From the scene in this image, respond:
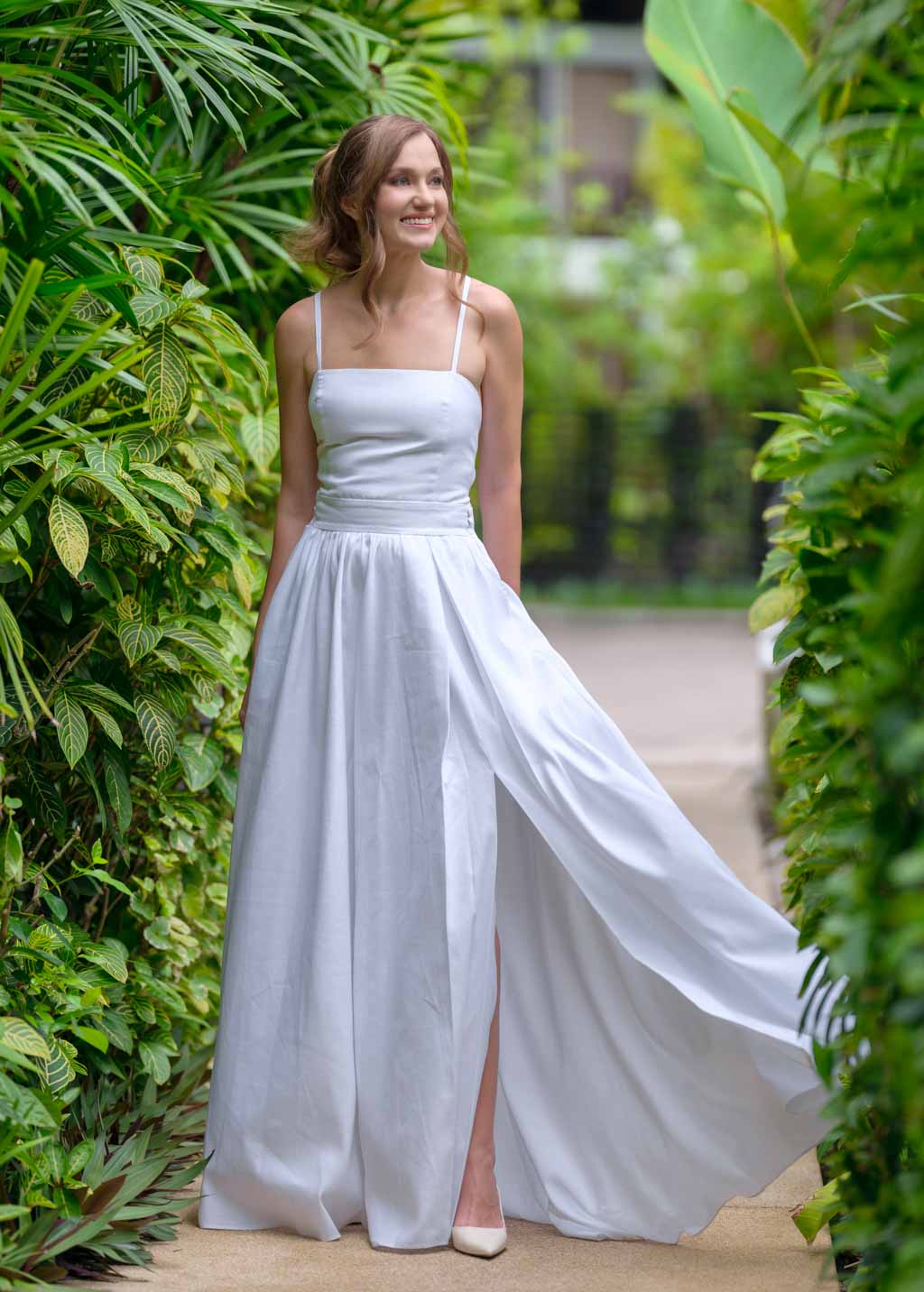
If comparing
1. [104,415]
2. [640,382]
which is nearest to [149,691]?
[104,415]

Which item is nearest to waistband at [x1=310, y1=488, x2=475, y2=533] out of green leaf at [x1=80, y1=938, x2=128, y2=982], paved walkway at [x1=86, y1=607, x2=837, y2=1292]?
green leaf at [x1=80, y1=938, x2=128, y2=982]

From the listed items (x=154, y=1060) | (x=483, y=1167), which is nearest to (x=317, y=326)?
(x=154, y=1060)

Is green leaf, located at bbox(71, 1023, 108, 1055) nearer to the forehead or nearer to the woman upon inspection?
the woman

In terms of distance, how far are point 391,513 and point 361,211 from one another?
1.80ft

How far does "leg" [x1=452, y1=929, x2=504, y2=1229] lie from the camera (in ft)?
10.4

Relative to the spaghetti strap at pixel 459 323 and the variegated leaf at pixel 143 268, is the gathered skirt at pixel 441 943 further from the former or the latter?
the variegated leaf at pixel 143 268

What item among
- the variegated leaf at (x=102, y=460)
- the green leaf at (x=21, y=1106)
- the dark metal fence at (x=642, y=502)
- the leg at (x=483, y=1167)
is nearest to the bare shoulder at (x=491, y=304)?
the variegated leaf at (x=102, y=460)

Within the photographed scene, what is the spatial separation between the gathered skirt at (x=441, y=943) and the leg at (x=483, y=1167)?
0.9 inches

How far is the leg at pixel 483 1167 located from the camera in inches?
124

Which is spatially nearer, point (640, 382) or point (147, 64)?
point (147, 64)

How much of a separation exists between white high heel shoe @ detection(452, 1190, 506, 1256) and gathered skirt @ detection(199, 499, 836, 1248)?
0.04 metres

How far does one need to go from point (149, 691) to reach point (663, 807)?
3.28 ft

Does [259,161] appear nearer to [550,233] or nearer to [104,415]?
[104,415]

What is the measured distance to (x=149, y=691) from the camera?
339cm
